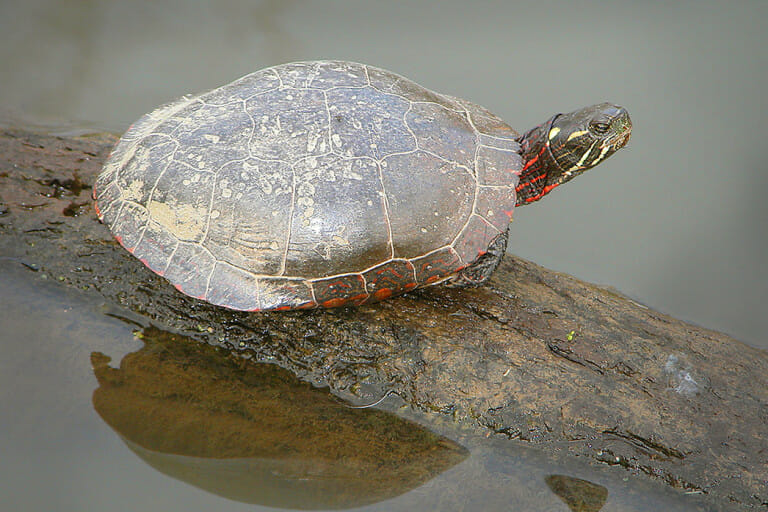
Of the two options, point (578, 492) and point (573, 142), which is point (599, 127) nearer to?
point (573, 142)

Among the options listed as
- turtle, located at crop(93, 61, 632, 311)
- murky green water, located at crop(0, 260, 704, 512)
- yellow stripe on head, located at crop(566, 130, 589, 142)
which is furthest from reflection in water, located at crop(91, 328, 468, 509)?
yellow stripe on head, located at crop(566, 130, 589, 142)

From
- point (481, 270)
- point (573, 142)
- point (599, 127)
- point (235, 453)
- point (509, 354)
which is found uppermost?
point (599, 127)

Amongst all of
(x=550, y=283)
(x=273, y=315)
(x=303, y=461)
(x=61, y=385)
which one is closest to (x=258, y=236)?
(x=273, y=315)

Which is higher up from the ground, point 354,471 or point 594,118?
point 594,118

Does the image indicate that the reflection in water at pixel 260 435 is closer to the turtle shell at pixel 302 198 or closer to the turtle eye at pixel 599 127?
the turtle shell at pixel 302 198

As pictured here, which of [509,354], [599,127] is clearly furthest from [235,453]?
[599,127]

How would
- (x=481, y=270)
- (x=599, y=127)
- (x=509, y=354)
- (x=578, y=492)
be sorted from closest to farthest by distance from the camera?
(x=578, y=492) < (x=509, y=354) < (x=481, y=270) < (x=599, y=127)

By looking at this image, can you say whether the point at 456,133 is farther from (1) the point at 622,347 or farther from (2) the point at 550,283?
(1) the point at 622,347
